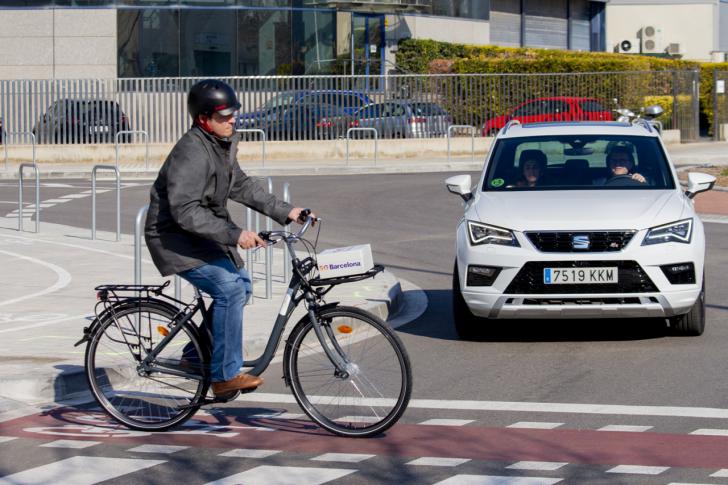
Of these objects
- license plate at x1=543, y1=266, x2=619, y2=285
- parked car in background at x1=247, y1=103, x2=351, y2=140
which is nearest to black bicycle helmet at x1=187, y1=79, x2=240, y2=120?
license plate at x1=543, y1=266, x2=619, y2=285

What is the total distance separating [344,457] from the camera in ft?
22.9

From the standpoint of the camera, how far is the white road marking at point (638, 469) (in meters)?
6.55

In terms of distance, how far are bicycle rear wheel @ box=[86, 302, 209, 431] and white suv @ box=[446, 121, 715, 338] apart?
119 inches

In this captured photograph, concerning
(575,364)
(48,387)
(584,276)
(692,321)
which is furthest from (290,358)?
(692,321)

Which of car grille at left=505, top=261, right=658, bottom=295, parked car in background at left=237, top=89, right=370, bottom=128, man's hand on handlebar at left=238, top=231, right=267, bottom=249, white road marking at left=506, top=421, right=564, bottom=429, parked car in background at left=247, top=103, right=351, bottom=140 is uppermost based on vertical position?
parked car in background at left=237, top=89, right=370, bottom=128

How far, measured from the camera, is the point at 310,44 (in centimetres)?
4734

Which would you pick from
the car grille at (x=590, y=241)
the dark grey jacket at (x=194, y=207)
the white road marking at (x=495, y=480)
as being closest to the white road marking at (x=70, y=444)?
the dark grey jacket at (x=194, y=207)

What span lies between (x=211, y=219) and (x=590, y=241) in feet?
11.8

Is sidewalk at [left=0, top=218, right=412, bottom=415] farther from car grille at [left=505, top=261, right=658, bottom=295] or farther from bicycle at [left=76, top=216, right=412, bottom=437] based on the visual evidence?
car grille at [left=505, top=261, right=658, bottom=295]

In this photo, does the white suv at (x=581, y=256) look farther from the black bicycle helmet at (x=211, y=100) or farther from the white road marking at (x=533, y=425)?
the black bicycle helmet at (x=211, y=100)

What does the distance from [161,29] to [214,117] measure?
38706mm

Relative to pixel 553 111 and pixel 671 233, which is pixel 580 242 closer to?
pixel 671 233

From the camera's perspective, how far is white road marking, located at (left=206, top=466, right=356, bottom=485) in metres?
6.45

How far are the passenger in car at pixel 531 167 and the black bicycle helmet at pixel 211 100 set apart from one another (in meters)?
4.22
